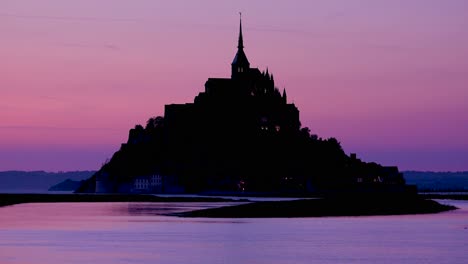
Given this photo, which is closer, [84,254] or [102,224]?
[84,254]

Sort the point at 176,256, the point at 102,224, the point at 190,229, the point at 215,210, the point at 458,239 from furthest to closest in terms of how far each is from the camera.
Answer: the point at 215,210, the point at 102,224, the point at 190,229, the point at 458,239, the point at 176,256

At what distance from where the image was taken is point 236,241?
→ 7288 centimetres

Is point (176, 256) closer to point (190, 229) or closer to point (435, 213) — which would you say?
point (190, 229)

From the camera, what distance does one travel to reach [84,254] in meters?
62.0

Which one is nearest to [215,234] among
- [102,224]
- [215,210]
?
[102,224]

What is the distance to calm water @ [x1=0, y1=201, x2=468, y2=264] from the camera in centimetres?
6000

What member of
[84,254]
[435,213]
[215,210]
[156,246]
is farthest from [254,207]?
[84,254]

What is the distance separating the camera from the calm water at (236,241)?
197 ft

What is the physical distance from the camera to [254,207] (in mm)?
112562

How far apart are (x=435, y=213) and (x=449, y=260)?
61.9 metres

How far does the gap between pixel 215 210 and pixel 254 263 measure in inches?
2218

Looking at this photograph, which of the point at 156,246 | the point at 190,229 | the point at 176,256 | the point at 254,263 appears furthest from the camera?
the point at 190,229

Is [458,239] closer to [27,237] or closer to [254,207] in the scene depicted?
[27,237]

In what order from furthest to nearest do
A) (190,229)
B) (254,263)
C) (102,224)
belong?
1. (102,224)
2. (190,229)
3. (254,263)
